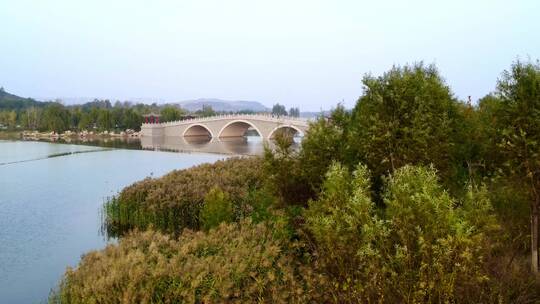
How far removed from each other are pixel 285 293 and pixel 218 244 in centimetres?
215

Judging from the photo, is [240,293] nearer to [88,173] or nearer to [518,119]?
[518,119]

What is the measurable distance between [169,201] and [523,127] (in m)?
11.4

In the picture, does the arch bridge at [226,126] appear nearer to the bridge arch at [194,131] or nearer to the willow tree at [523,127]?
the bridge arch at [194,131]

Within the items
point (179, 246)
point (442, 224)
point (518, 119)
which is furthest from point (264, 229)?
point (518, 119)

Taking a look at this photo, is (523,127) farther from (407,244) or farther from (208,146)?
(208,146)

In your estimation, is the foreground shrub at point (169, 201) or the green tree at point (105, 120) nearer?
the foreground shrub at point (169, 201)

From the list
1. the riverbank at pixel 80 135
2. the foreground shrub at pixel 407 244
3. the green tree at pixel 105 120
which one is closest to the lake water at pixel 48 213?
the foreground shrub at pixel 407 244

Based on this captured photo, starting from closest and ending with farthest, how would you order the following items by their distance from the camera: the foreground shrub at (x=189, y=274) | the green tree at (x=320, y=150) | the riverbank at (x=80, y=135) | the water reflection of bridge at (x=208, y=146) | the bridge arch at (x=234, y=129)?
the foreground shrub at (x=189, y=274), the green tree at (x=320, y=150), the water reflection of bridge at (x=208, y=146), the bridge arch at (x=234, y=129), the riverbank at (x=80, y=135)

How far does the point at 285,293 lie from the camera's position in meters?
8.27

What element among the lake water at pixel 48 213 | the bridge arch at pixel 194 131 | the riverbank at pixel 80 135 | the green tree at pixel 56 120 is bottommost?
the lake water at pixel 48 213

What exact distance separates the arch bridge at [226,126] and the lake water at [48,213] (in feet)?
77.8

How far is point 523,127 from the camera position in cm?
896

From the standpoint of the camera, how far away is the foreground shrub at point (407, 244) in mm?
6074

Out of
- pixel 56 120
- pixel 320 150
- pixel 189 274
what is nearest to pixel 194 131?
pixel 56 120
